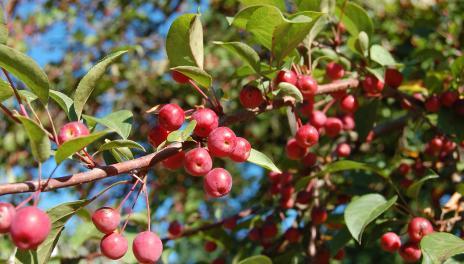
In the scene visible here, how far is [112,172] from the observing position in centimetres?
99

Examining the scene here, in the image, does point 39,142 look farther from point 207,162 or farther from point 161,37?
point 161,37

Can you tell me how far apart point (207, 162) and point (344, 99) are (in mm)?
800

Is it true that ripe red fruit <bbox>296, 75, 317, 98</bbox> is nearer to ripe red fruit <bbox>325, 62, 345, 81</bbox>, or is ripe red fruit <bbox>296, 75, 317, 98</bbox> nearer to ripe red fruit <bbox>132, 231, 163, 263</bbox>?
ripe red fruit <bbox>325, 62, 345, 81</bbox>

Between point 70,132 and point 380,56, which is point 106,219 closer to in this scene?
point 70,132

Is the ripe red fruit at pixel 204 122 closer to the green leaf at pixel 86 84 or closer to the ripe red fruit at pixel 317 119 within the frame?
the green leaf at pixel 86 84

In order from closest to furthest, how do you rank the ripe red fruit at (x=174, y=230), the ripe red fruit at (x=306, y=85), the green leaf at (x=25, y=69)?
the green leaf at (x=25, y=69) < the ripe red fruit at (x=306, y=85) < the ripe red fruit at (x=174, y=230)

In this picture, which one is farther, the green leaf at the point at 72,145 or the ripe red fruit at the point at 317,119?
the ripe red fruit at the point at 317,119

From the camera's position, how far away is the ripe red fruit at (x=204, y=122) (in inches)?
43.0

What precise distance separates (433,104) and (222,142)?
942mm

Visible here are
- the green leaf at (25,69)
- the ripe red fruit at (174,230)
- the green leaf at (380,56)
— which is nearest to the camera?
the green leaf at (25,69)

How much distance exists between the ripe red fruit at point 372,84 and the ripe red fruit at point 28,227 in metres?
1.14

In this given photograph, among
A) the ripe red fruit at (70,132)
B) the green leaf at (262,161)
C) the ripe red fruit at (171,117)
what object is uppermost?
the ripe red fruit at (70,132)

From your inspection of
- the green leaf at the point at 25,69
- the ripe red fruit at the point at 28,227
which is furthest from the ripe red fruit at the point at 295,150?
the ripe red fruit at the point at 28,227

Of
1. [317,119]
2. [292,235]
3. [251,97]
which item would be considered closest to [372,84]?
[317,119]
